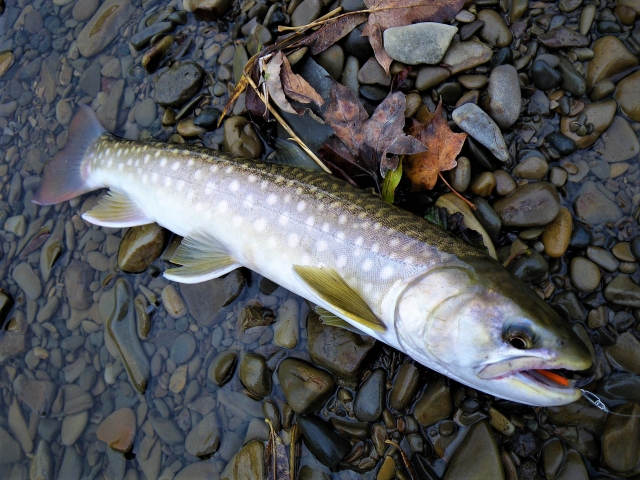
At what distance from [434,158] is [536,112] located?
91 centimetres

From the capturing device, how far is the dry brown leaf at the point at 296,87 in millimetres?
3328

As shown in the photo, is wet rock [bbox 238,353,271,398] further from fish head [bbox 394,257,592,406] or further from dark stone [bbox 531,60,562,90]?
dark stone [bbox 531,60,562,90]

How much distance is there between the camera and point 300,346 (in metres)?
3.27

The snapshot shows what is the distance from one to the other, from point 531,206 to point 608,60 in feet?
4.16

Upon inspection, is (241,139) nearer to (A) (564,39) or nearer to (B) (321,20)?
(B) (321,20)

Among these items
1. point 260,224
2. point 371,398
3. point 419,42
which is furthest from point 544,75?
point 371,398

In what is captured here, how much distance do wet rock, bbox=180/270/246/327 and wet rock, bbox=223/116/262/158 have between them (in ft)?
3.29

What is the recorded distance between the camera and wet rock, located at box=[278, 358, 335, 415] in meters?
3.03

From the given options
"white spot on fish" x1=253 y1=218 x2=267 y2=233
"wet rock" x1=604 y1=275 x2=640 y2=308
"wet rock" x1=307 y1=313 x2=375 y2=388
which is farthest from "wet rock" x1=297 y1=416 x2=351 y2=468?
"wet rock" x1=604 y1=275 x2=640 y2=308

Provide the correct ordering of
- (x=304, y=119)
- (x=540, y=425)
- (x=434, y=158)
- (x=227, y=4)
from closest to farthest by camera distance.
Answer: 1. (x=540, y=425)
2. (x=434, y=158)
3. (x=304, y=119)
4. (x=227, y=4)

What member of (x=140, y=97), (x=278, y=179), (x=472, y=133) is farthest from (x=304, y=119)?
(x=140, y=97)

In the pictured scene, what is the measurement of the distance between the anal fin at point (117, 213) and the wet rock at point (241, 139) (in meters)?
0.92

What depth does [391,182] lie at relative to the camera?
3.05m

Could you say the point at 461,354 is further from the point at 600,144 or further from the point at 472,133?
the point at 600,144
